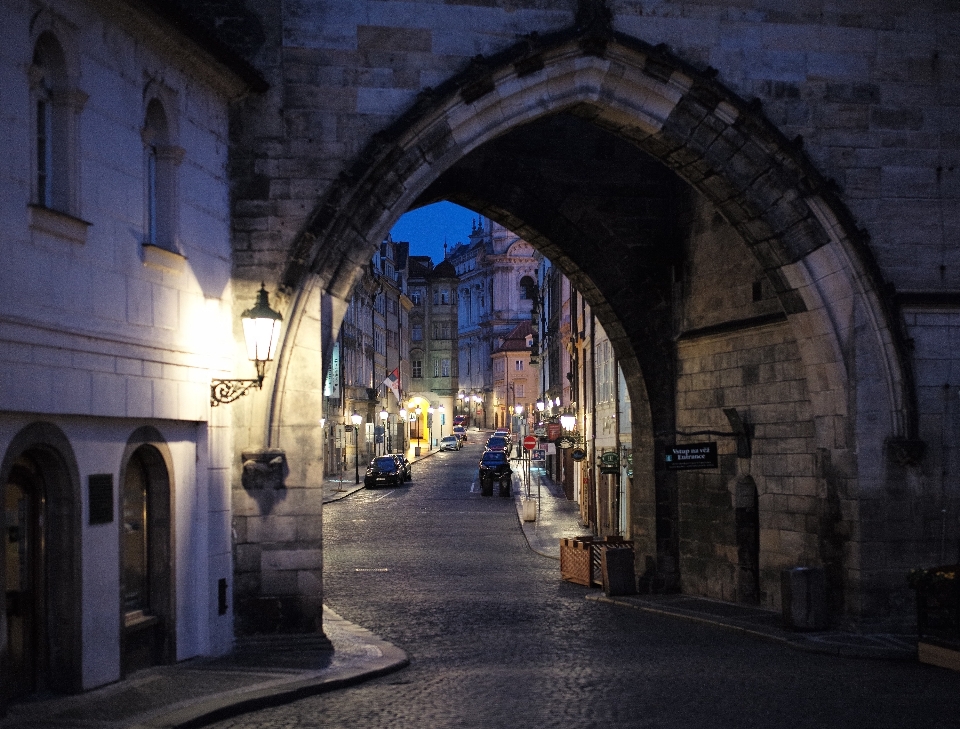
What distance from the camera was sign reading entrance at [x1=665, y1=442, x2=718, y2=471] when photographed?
19109mm

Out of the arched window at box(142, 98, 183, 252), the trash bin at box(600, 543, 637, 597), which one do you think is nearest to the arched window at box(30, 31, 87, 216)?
the arched window at box(142, 98, 183, 252)

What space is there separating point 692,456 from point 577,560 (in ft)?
13.4

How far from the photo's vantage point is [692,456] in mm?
19172

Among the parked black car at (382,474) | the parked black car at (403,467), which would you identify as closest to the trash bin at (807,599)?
the parked black car at (382,474)

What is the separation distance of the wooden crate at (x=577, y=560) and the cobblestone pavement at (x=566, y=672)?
291 mm

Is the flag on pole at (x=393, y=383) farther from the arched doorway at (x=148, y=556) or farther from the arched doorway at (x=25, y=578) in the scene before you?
the arched doorway at (x=25, y=578)

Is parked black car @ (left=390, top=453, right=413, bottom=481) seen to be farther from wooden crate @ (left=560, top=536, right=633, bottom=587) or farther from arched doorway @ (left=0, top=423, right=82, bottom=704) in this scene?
arched doorway @ (left=0, top=423, right=82, bottom=704)

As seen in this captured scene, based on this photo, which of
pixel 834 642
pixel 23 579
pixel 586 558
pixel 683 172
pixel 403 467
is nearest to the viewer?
pixel 23 579

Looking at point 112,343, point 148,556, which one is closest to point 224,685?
point 148,556

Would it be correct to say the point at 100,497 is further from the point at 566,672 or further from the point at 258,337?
the point at 566,672

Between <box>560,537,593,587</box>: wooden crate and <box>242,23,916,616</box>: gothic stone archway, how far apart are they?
5274mm

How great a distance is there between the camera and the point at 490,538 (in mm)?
31672

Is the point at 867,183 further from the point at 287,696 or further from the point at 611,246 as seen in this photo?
the point at 287,696

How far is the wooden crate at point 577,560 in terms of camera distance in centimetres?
2227
